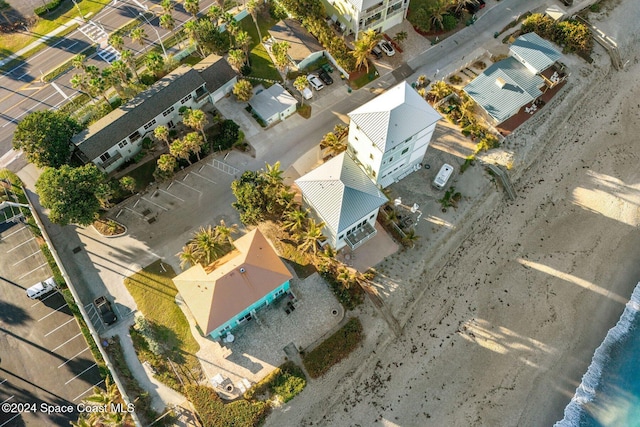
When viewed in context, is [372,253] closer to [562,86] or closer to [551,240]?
[551,240]

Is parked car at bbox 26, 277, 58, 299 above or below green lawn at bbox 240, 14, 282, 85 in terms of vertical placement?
below

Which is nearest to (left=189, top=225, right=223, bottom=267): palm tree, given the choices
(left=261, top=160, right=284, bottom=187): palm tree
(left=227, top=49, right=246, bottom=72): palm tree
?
(left=261, top=160, right=284, bottom=187): palm tree

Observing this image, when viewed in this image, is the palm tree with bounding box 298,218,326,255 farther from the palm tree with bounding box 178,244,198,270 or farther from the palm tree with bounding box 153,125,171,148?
the palm tree with bounding box 153,125,171,148

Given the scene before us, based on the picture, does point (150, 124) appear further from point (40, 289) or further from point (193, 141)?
point (40, 289)

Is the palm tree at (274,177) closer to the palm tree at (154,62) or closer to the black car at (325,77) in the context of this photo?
the black car at (325,77)

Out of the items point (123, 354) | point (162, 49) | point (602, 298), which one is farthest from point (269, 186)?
point (602, 298)

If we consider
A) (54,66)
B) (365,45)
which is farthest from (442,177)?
(54,66)

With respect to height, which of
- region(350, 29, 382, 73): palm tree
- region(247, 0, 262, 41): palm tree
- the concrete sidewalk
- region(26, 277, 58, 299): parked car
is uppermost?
the concrete sidewalk
